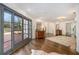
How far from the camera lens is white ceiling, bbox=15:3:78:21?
186 centimetres

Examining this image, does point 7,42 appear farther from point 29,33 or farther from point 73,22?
point 73,22

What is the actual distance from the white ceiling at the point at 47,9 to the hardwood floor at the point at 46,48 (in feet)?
1.89

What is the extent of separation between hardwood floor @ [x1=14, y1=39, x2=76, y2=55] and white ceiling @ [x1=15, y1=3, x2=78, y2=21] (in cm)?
58

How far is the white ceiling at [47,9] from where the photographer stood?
186 cm

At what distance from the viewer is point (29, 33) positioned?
7.15 ft

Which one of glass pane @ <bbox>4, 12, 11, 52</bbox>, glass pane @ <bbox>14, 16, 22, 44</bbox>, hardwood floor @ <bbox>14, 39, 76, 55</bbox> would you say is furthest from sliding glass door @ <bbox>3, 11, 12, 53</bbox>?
hardwood floor @ <bbox>14, 39, 76, 55</bbox>

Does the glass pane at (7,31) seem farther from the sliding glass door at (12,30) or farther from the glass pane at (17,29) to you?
the glass pane at (17,29)

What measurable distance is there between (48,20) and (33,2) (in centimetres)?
52

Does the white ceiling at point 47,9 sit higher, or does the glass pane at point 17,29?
the white ceiling at point 47,9

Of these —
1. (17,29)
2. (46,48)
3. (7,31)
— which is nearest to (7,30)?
(7,31)

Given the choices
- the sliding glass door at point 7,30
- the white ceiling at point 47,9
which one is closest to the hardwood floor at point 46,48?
the sliding glass door at point 7,30

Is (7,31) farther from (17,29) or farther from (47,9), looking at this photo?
(47,9)

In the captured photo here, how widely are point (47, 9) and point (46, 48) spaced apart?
82cm

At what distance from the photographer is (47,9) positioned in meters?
1.92
